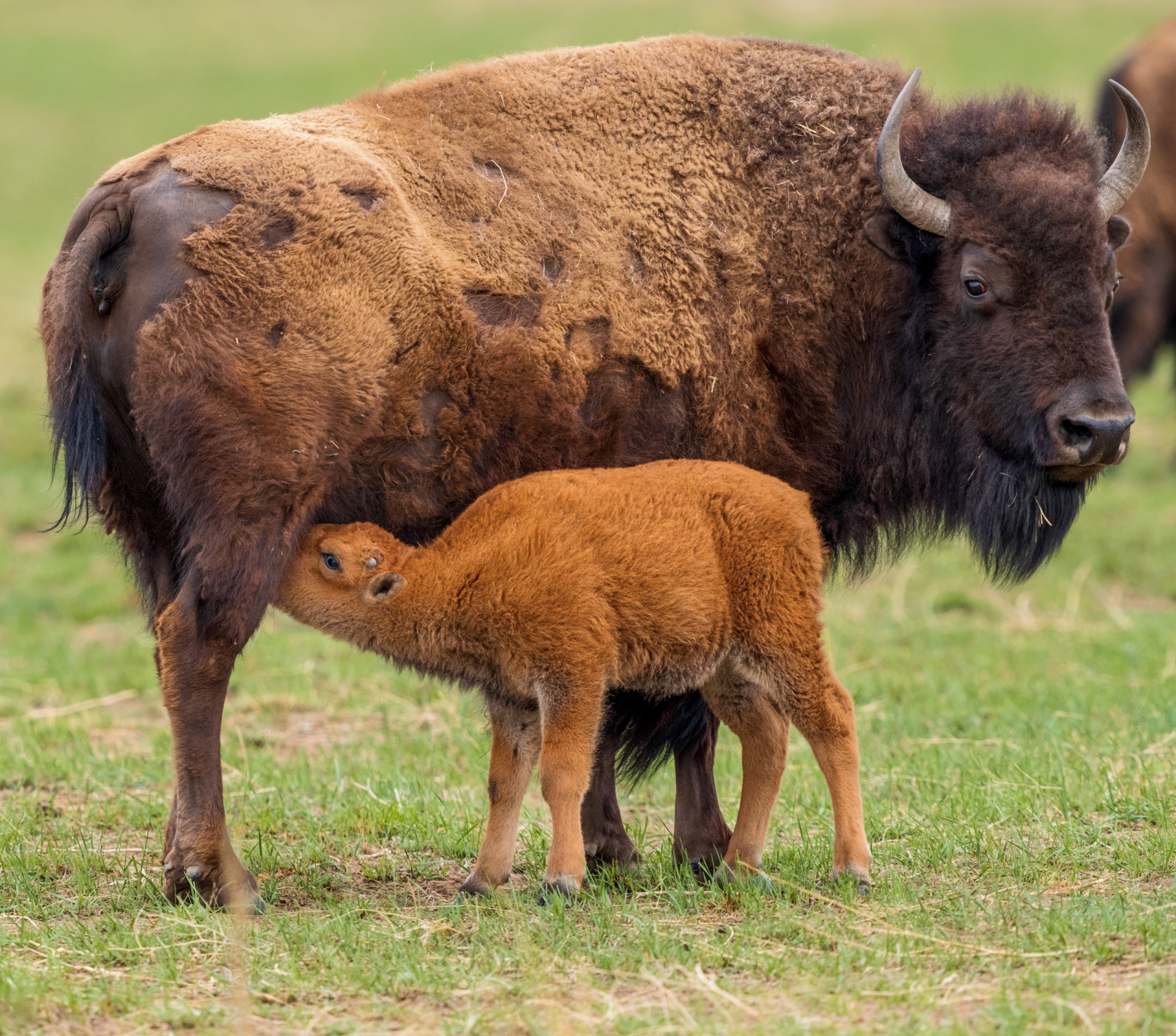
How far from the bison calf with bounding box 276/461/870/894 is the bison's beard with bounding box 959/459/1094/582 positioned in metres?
0.95

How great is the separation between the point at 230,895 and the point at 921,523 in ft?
9.46

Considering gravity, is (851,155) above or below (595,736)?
above

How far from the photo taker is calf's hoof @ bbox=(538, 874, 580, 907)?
14.3 ft

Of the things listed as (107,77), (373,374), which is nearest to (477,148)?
(373,374)

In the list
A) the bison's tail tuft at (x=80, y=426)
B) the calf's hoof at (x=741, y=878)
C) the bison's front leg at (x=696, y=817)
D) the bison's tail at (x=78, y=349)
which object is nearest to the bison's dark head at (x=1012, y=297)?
the bison's front leg at (x=696, y=817)

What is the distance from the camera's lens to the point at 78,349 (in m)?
4.58

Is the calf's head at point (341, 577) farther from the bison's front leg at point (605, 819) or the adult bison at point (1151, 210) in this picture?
the adult bison at point (1151, 210)

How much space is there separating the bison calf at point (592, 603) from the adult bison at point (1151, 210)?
815 centimetres

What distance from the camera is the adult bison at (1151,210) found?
11.8 m

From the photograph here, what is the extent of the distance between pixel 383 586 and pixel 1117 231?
3.07m

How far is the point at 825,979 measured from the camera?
3709mm

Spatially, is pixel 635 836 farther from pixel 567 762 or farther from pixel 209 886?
pixel 209 886

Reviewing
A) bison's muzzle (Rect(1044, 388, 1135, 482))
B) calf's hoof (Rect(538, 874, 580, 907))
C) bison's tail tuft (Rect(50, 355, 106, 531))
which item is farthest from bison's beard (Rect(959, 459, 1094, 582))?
bison's tail tuft (Rect(50, 355, 106, 531))

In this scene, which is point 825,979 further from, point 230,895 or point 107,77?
point 107,77
